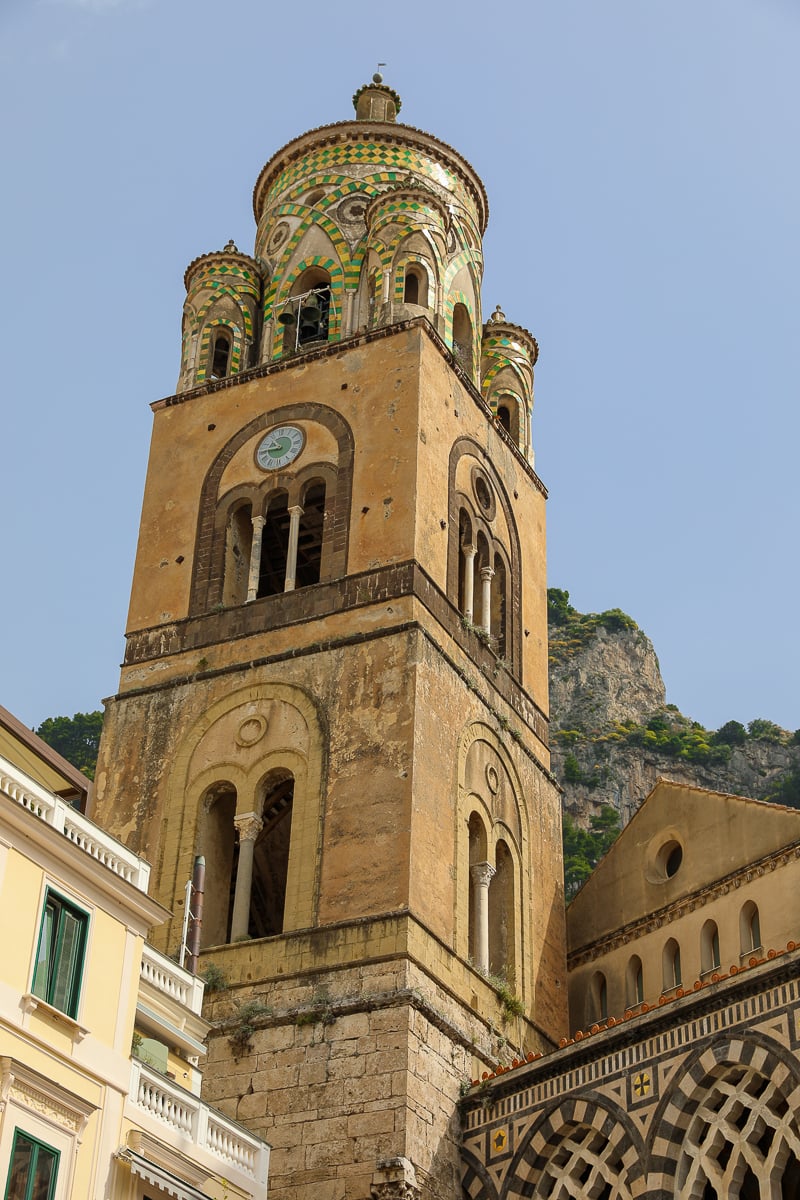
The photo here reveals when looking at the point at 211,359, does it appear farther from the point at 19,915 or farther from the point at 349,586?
the point at 19,915

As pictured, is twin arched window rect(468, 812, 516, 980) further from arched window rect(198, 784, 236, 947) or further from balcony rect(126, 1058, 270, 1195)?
balcony rect(126, 1058, 270, 1195)

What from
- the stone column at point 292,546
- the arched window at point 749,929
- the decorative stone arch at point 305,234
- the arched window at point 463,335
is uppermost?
the decorative stone arch at point 305,234

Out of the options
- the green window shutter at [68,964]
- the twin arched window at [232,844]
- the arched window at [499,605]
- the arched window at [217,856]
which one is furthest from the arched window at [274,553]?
the green window shutter at [68,964]

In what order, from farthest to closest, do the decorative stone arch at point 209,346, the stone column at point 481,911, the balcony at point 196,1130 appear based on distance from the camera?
the decorative stone arch at point 209,346, the stone column at point 481,911, the balcony at point 196,1130

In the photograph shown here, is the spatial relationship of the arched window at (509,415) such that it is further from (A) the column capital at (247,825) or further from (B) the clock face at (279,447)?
(A) the column capital at (247,825)

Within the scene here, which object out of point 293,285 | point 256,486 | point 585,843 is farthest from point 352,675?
point 585,843

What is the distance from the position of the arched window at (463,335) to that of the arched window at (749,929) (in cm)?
1186

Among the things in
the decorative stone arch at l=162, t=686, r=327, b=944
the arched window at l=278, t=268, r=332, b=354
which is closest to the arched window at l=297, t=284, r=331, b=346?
the arched window at l=278, t=268, r=332, b=354

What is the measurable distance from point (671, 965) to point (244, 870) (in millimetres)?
6655

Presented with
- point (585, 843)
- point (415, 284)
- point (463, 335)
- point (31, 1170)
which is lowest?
point (31, 1170)

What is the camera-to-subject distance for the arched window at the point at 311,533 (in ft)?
105

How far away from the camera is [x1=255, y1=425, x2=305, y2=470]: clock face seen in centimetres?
3180

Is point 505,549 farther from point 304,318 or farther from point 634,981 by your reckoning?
point 634,981

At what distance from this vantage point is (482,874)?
1126 inches
